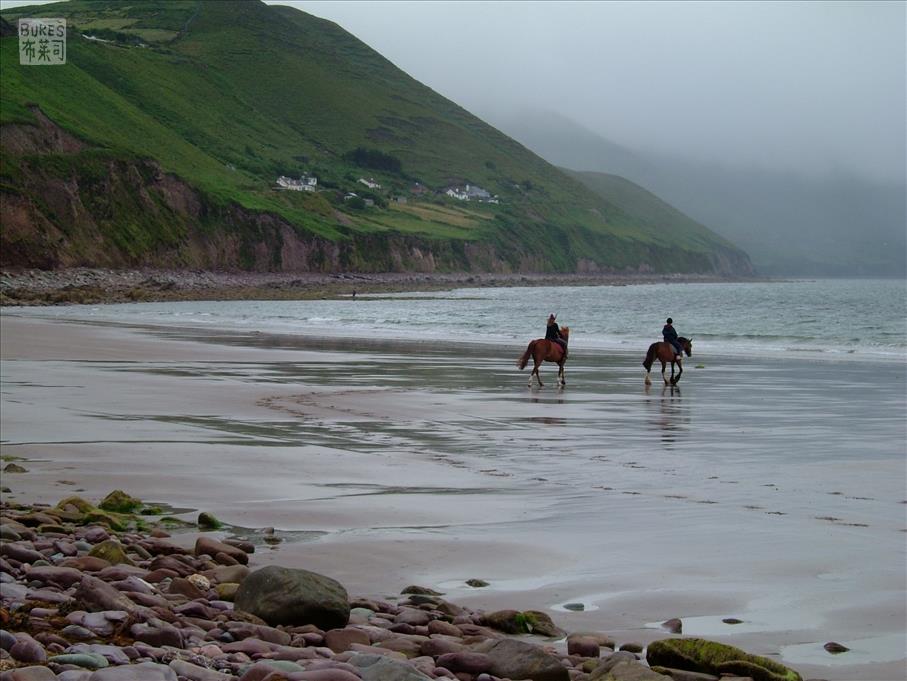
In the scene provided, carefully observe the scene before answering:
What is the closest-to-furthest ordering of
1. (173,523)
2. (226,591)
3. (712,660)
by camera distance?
(712,660)
(226,591)
(173,523)

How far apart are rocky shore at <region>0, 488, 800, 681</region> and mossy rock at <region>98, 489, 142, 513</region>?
207 cm

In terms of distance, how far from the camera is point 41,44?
16038 centimetres

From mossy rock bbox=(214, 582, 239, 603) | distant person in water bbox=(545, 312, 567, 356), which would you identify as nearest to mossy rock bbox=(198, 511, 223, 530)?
mossy rock bbox=(214, 582, 239, 603)

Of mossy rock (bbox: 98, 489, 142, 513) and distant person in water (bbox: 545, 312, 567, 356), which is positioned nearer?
mossy rock (bbox: 98, 489, 142, 513)

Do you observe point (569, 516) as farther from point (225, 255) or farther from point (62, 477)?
point (225, 255)

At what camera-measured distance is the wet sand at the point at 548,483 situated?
323 inches

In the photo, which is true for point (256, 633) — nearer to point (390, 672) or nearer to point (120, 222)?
point (390, 672)

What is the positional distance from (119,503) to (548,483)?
15.7 ft

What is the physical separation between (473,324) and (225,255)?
252 feet

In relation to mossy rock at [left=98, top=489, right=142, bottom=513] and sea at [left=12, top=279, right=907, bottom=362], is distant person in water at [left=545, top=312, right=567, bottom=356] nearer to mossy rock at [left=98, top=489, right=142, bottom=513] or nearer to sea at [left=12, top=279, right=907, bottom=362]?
sea at [left=12, top=279, right=907, bottom=362]

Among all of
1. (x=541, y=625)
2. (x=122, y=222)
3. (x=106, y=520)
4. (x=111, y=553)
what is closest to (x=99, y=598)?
(x=111, y=553)

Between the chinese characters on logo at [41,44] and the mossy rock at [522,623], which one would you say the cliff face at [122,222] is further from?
the mossy rock at [522,623]

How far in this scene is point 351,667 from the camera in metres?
5.91

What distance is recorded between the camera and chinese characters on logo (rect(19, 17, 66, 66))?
153125 mm
